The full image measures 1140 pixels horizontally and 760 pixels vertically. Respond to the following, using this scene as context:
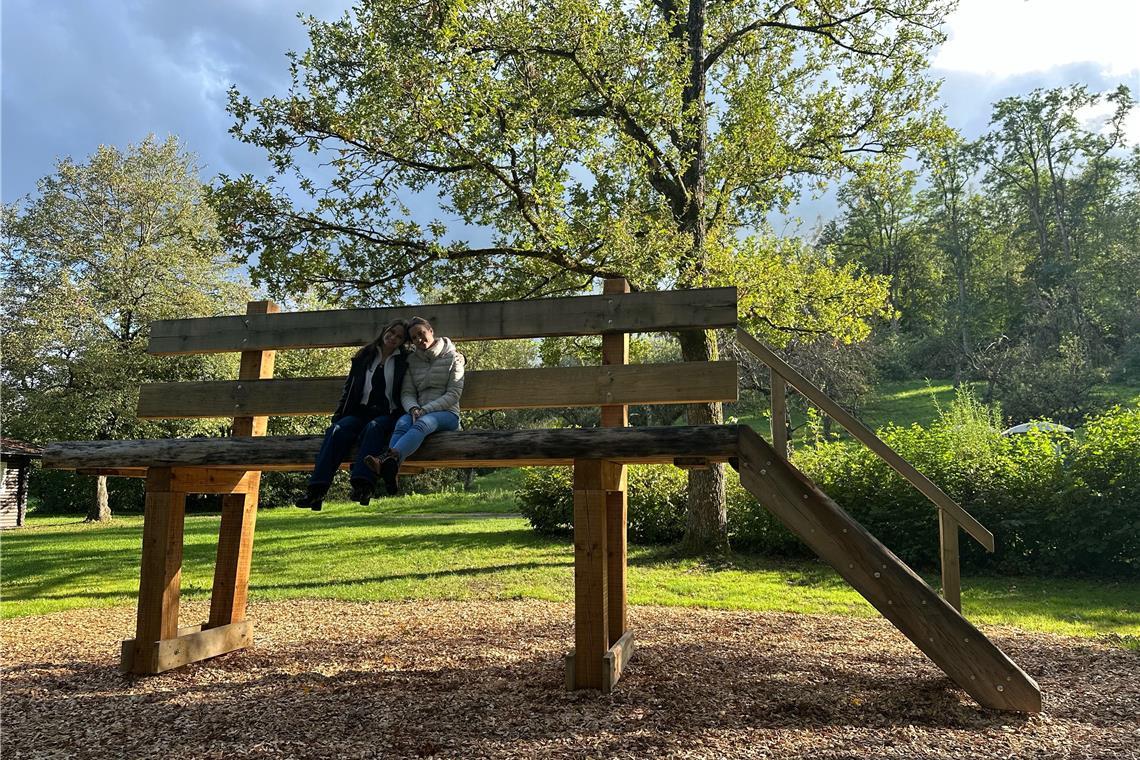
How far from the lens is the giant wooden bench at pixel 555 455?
400cm

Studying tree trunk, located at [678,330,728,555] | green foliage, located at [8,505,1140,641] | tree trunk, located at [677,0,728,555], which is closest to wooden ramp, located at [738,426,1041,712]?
green foliage, located at [8,505,1140,641]

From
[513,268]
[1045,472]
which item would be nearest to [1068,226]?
[1045,472]

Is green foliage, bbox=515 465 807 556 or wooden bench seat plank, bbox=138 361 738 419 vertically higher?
wooden bench seat plank, bbox=138 361 738 419

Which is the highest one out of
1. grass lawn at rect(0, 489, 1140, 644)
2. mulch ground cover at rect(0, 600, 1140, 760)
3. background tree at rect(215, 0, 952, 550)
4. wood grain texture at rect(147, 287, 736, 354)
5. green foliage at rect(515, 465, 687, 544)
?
background tree at rect(215, 0, 952, 550)

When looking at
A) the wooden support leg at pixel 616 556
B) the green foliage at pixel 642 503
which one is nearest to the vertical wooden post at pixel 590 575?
the wooden support leg at pixel 616 556

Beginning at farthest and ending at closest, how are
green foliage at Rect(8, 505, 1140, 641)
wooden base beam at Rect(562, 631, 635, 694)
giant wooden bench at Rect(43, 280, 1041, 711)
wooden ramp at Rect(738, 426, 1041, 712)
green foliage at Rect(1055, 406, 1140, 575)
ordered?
green foliage at Rect(1055, 406, 1140, 575) < green foliage at Rect(8, 505, 1140, 641) < wooden base beam at Rect(562, 631, 635, 694) < giant wooden bench at Rect(43, 280, 1041, 711) < wooden ramp at Rect(738, 426, 1041, 712)

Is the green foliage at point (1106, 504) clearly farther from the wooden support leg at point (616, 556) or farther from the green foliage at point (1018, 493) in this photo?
the wooden support leg at point (616, 556)

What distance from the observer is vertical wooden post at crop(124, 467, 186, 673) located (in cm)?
496

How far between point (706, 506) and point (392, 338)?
7.97 meters

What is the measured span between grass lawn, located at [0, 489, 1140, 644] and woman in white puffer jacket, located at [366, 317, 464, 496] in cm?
385

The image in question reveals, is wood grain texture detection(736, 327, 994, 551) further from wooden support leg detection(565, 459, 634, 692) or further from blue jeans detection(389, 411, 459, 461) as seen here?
blue jeans detection(389, 411, 459, 461)

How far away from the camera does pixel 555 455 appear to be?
4.34 m

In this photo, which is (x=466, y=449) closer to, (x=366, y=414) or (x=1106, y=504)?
(x=366, y=414)

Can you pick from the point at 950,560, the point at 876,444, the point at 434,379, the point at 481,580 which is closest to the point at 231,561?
the point at 434,379
